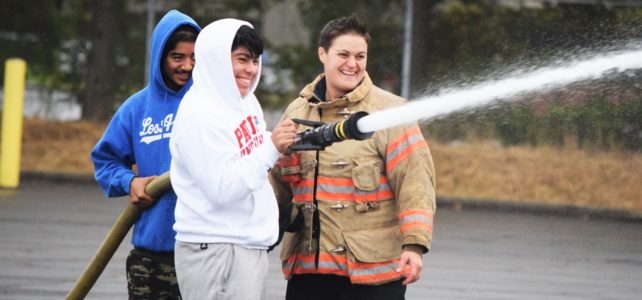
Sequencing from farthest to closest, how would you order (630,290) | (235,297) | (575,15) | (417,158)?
(575,15)
(630,290)
(417,158)
(235,297)

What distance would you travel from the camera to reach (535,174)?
53.1ft

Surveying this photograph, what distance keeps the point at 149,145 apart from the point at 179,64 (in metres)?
0.36

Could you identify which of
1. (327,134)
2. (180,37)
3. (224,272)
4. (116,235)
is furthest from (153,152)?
(327,134)

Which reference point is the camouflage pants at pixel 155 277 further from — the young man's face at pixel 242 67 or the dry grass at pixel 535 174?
the dry grass at pixel 535 174

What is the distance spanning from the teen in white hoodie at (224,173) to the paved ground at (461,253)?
12.6 feet

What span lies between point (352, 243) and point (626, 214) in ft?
35.8

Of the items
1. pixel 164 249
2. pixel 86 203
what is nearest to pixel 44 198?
pixel 86 203

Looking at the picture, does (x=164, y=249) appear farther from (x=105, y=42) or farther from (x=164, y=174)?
(x=105, y=42)

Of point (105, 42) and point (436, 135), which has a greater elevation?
point (105, 42)

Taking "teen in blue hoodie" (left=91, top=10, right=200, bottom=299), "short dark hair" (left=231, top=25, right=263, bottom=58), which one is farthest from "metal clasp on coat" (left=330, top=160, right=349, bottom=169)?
"teen in blue hoodie" (left=91, top=10, right=200, bottom=299)

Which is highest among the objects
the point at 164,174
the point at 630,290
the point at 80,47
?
the point at 80,47

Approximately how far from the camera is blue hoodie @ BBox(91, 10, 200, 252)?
16.9 ft

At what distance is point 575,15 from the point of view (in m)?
16.9

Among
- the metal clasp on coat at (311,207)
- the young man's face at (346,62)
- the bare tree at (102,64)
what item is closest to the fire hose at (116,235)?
the metal clasp on coat at (311,207)
